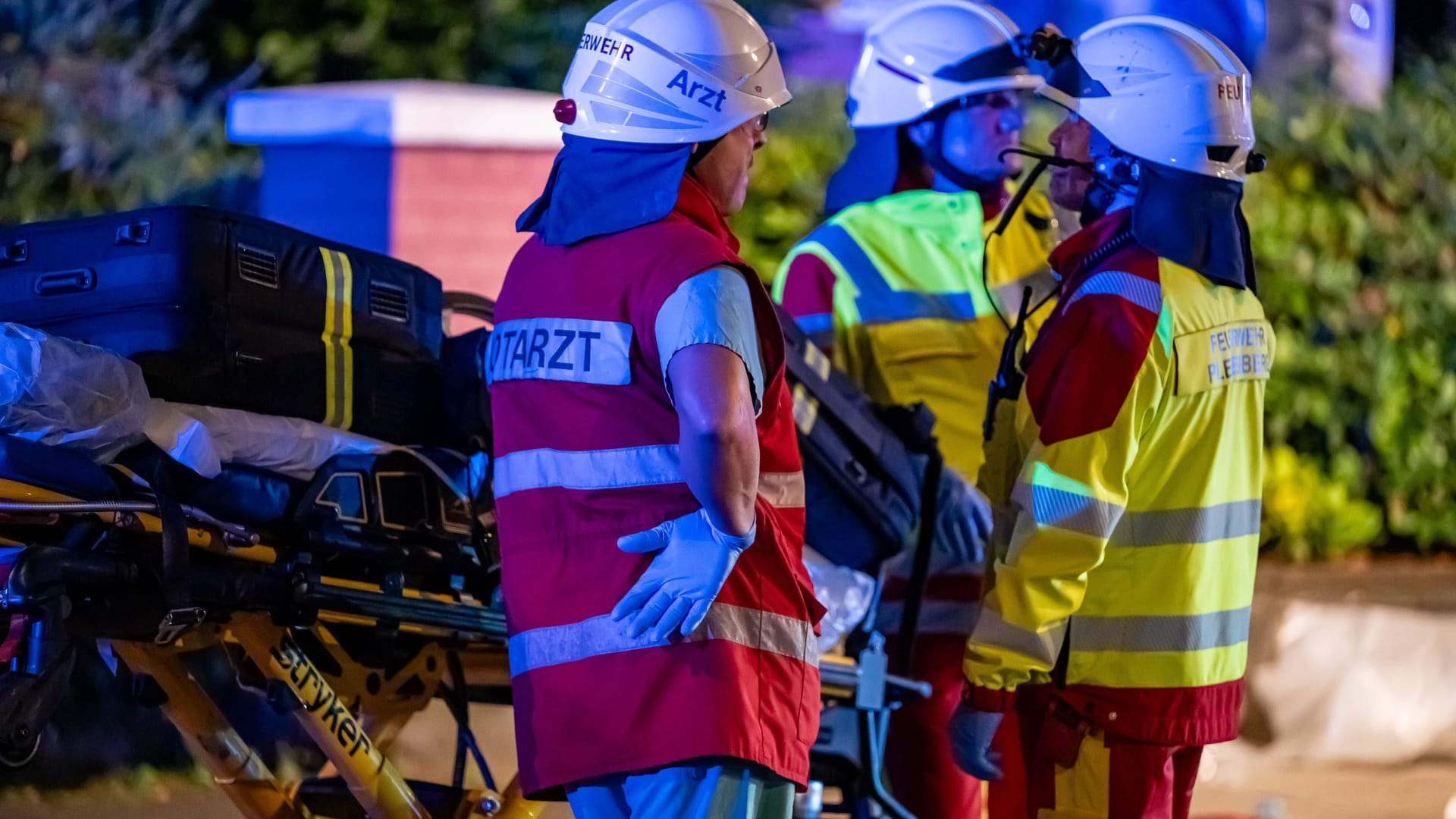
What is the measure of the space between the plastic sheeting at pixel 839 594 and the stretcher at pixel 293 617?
2.7 inches

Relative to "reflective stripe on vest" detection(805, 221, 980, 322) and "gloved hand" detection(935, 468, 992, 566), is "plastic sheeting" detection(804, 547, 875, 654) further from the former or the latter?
"reflective stripe on vest" detection(805, 221, 980, 322)

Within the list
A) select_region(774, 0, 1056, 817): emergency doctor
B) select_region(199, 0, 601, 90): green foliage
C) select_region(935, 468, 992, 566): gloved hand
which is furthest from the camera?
select_region(199, 0, 601, 90): green foliage

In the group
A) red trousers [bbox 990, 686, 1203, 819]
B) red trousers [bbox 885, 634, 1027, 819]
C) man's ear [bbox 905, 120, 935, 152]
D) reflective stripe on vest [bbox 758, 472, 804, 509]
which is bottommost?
red trousers [bbox 885, 634, 1027, 819]

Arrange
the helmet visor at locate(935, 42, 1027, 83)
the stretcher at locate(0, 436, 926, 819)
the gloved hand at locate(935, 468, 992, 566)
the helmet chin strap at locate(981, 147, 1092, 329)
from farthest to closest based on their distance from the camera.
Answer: the helmet visor at locate(935, 42, 1027, 83) < the gloved hand at locate(935, 468, 992, 566) < the helmet chin strap at locate(981, 147, 1092, 329) < the stretcher at locate(0, 436, 926, 819)

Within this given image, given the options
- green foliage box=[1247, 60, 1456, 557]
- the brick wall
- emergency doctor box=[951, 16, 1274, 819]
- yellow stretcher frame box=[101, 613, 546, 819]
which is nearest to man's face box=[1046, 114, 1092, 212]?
emergency doctor box=[951, 16, 1274, 819]

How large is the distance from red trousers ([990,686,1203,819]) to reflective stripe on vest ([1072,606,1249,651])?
16 centimetres

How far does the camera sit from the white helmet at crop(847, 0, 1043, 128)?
398 centimetres

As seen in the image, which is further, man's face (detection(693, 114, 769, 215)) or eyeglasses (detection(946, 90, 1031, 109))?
eyeglasses (detection(946, 90, 1031, 109))

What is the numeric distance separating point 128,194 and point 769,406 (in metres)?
3.89

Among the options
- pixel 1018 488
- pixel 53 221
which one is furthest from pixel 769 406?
pixel 53 221

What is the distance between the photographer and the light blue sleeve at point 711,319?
2.20m

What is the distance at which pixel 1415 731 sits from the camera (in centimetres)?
622

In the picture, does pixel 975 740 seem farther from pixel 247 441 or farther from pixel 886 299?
pixel 247 441

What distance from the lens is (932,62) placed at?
4016 mm
